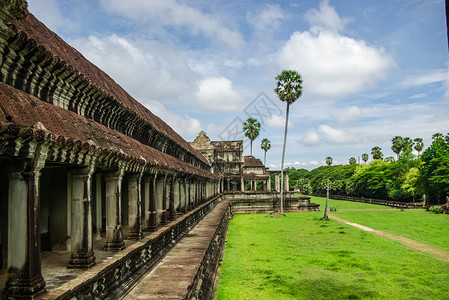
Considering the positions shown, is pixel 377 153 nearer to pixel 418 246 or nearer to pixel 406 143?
pixel 406 143

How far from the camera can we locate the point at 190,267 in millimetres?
7746

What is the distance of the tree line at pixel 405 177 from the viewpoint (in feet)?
137

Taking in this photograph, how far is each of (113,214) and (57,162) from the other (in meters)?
2.51

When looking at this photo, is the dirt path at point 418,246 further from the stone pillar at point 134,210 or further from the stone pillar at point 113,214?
the stone pillar at point 113,214

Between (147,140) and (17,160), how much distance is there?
267 inches

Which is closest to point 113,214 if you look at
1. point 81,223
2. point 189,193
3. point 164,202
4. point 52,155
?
point 81,223

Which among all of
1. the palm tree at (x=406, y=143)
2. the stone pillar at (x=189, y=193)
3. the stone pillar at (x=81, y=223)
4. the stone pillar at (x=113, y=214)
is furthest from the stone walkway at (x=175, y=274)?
the palm tree at (x=406, y=143)

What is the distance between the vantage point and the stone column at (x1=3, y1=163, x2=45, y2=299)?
4008 millimetres

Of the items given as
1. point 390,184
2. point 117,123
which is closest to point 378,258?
point 117,123

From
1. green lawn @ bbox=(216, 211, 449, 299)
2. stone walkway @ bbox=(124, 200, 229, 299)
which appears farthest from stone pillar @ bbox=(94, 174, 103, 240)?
green lawn @ bbox=(216, 211, 449, 299)

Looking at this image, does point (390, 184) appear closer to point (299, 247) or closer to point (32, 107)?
point (299, 247)

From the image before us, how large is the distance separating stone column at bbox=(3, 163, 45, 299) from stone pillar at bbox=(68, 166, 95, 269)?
1375mm

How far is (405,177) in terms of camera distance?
5359cm

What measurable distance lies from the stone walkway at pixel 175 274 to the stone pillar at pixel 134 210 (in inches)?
33.7
